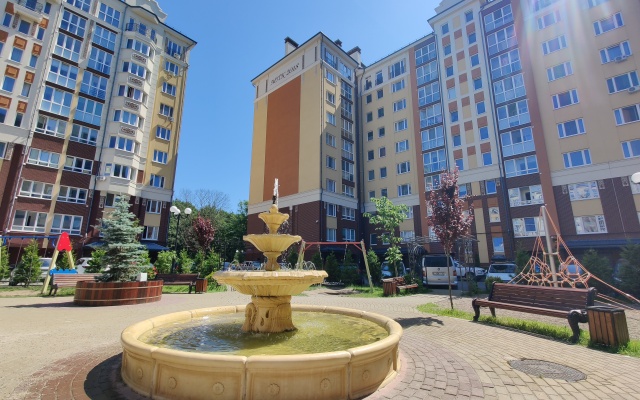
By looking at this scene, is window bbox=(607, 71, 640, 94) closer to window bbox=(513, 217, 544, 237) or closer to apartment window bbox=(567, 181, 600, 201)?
apartment window bbox=(567, 181, 600, 201)

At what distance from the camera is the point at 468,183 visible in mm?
33000

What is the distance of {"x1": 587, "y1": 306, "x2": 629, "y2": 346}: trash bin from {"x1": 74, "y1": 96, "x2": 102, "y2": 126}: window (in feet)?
132

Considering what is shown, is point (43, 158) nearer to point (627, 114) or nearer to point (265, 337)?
point (265, 337)

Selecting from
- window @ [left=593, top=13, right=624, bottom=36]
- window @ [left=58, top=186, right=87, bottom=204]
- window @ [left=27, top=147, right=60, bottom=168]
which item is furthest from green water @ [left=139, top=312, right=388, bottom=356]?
window @ [left=593, top=13, right=624, bottom=36]

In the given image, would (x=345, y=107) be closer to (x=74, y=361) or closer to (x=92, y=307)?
(x=92, y=307)

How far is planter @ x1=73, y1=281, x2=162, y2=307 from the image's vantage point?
12.1 m

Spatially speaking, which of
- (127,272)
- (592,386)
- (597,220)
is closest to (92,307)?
(127,272)

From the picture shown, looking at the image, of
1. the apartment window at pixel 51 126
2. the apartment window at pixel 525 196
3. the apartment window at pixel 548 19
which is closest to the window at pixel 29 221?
the apartment window at pixel 51 126

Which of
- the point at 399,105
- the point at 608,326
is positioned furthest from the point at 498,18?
the point at 608,326

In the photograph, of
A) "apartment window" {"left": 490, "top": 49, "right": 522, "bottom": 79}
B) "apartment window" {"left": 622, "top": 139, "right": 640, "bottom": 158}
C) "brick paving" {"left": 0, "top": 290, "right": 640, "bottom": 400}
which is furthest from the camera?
"apartment window" {"left": 490, "top": 49, "right": 522, "bottom": 79}

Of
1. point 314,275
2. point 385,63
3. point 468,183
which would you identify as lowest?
point 314,275

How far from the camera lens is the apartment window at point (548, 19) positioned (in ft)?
99.8

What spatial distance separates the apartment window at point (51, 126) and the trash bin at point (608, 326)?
39844 mm

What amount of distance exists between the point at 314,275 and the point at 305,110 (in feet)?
116
